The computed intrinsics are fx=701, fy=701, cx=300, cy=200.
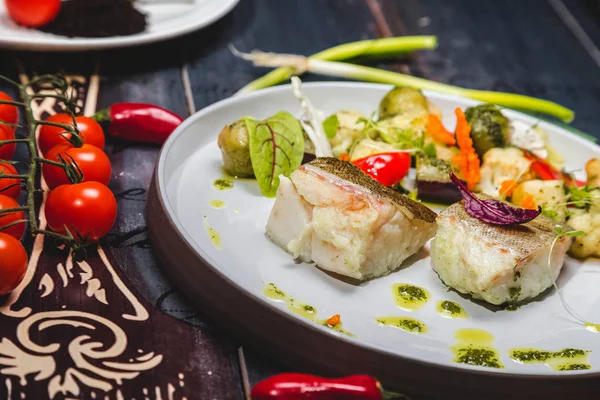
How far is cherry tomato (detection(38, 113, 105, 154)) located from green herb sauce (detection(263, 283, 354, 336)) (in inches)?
47.3

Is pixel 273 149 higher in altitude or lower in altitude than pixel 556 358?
higher

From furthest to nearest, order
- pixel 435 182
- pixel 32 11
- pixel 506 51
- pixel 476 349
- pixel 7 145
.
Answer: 1. pixel 506 51
2. pixel 32 11
3. pixel 435 182
4. pixel 7 145
5. pixel 476 349

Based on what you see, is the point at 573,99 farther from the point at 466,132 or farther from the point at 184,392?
the point at 184,392

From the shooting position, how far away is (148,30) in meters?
4.57

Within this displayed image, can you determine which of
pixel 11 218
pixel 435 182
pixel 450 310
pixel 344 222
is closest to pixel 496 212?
pixel 450 310

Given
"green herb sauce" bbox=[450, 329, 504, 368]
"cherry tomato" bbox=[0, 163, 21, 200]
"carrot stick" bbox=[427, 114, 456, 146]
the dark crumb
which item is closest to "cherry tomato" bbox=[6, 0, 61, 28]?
the dark crumb

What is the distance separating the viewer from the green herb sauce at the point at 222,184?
3.43 meters

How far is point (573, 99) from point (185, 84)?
2935 mm

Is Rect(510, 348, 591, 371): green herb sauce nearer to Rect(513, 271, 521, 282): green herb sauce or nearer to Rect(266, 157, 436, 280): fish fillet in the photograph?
Rect(513, 271, 521, 282): green herb sauce

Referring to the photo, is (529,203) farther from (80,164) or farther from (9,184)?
(9,184)

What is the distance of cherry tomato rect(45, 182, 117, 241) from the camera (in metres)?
2.89

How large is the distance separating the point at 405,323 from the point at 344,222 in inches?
18.7

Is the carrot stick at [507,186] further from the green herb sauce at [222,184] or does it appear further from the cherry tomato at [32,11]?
the cherry tomato at [32,11]

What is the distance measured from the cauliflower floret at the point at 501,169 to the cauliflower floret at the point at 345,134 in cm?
70
